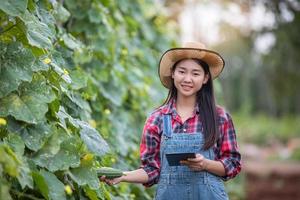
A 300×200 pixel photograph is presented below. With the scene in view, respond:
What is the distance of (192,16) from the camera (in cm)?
1886

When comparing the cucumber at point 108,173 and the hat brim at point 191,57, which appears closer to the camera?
the cucumber at point 108,173

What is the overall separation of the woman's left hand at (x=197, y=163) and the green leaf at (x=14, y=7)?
103 cm

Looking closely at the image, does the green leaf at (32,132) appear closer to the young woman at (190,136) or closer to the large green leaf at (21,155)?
the large green leaf at (21,155)

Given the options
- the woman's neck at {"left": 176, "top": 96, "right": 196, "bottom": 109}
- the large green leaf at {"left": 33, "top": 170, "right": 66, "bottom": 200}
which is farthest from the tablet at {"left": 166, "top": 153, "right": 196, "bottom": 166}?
the large green leaf at {"left": 33, "top": 170, "right": 66, "bottom": 200}

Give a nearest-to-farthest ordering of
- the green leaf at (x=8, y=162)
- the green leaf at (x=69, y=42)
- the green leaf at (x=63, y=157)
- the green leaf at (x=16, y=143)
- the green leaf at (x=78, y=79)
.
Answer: the green leaf at (x=8, y=162), the green leaf at (x=16, y=143), the green leaf at (x=63, y=157), the green leaf at (x=78, y=79), the green leaf at (x=69, y=42)

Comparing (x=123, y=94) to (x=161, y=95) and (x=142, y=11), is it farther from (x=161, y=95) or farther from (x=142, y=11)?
(x=142, y=11)

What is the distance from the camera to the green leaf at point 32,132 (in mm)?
2852

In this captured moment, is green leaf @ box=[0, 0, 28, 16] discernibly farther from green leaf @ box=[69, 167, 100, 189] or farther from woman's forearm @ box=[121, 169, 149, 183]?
woman's forearm @ box=[121, 169, 149, 183]

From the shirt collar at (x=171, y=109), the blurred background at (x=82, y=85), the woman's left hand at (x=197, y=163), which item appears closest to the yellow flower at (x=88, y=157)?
the blurred background at (x=82, y=85)

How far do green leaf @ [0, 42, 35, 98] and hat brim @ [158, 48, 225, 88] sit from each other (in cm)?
91

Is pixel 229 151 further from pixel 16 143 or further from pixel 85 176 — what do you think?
pixel 16 143

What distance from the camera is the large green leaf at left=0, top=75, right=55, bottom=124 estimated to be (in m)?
2.80

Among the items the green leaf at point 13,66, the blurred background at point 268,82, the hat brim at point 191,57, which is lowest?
the green leaf at point 13,66

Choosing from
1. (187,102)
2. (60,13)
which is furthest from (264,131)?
(187,102)
